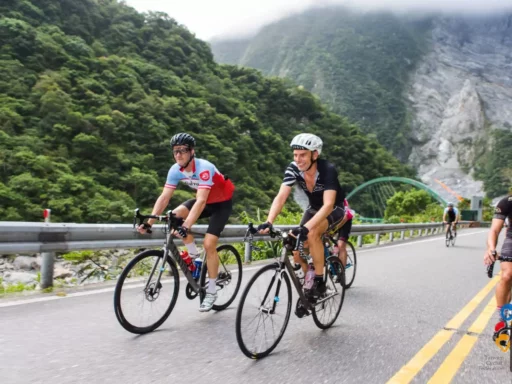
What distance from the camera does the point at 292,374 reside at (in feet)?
11.8

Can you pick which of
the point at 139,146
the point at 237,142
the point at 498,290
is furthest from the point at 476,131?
the point at 498,290

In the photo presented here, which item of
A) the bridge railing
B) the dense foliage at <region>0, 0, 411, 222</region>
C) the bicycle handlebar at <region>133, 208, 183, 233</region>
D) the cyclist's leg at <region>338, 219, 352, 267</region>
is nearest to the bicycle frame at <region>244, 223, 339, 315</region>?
the bicycle handlebar at <region>133, 208, 183, 233</region>

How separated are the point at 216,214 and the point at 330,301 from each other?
165cm

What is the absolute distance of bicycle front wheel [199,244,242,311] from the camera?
5.52 meters

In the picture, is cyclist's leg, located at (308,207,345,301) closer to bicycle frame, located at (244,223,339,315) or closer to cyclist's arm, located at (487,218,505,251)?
bicycle frame, located at (244,223,339,315)

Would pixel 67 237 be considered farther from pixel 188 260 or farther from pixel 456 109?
pixel 456 109

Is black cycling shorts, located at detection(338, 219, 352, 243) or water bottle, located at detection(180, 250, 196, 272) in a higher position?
black cycling shorts, located at detection(338, 219, 352, 243)

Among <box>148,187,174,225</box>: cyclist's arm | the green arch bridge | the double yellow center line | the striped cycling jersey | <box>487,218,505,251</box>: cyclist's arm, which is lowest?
the double yellow center line

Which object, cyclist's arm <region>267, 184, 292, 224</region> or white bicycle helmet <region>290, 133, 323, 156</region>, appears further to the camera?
cyclist's arm <region>267, 184, 292, 224</region>

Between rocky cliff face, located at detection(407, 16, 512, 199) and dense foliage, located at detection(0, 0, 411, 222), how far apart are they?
106 feet

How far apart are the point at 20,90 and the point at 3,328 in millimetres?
62624

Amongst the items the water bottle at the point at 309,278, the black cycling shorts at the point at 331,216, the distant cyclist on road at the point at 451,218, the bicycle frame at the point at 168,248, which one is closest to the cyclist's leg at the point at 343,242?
the black cycling shorts at the point at 331,216

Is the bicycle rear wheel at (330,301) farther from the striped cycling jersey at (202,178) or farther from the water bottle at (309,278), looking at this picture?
the striped cycling jersey at (202,178)

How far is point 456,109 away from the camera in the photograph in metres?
155
